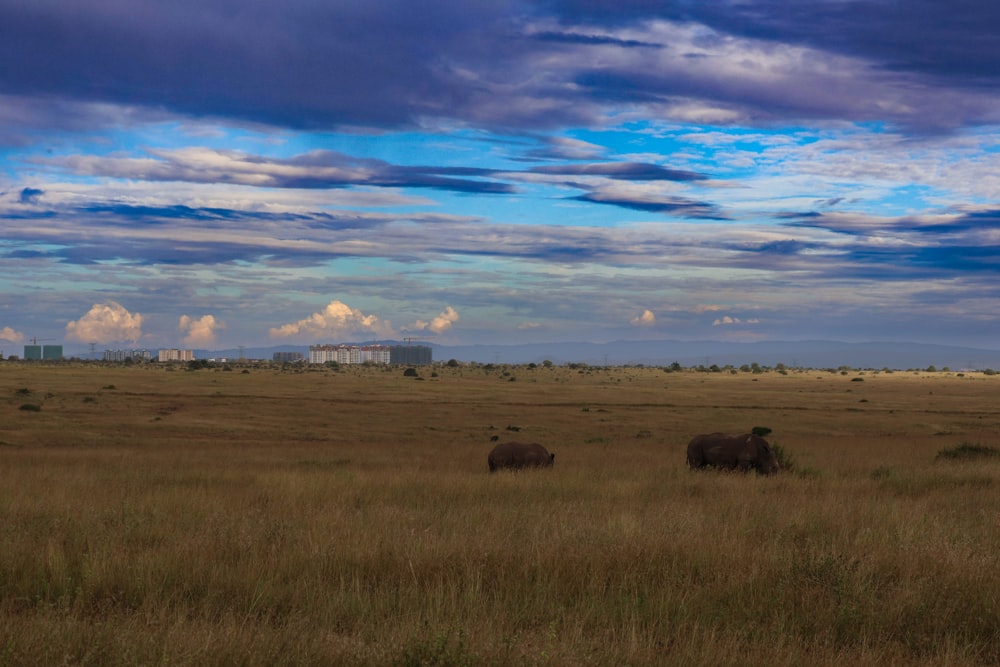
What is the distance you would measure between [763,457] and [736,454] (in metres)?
0.68

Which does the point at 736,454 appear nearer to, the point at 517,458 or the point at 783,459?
the point at 783,459

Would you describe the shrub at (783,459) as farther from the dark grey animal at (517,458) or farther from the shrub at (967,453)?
the dark grey animal at (517,458)

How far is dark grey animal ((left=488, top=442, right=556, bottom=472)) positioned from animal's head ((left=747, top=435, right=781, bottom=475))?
550 cm

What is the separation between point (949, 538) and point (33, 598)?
35.2ft

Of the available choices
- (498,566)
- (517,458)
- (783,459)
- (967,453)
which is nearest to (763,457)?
(783,459)

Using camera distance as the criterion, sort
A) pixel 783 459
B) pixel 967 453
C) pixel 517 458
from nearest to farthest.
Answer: pixel 517 458 < pixel 783 459 < pixel 967 453

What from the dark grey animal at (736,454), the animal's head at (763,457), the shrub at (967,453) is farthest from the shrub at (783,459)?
the shrub at (967,453)

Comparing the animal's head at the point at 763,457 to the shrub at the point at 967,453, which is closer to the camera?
the animal's head at the point at 763,457

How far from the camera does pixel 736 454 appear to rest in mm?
21828

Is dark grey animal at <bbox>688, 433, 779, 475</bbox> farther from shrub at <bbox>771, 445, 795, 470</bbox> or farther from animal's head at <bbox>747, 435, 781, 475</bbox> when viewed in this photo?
shrub at <bbox>771, 445, 795, 470</bbox>

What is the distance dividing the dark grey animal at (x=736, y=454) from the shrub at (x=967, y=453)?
719 cm

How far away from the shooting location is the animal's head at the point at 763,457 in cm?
2142

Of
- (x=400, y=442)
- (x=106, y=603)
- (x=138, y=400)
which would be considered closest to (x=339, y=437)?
(x=400, y=442)

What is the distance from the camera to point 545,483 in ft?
59.9
